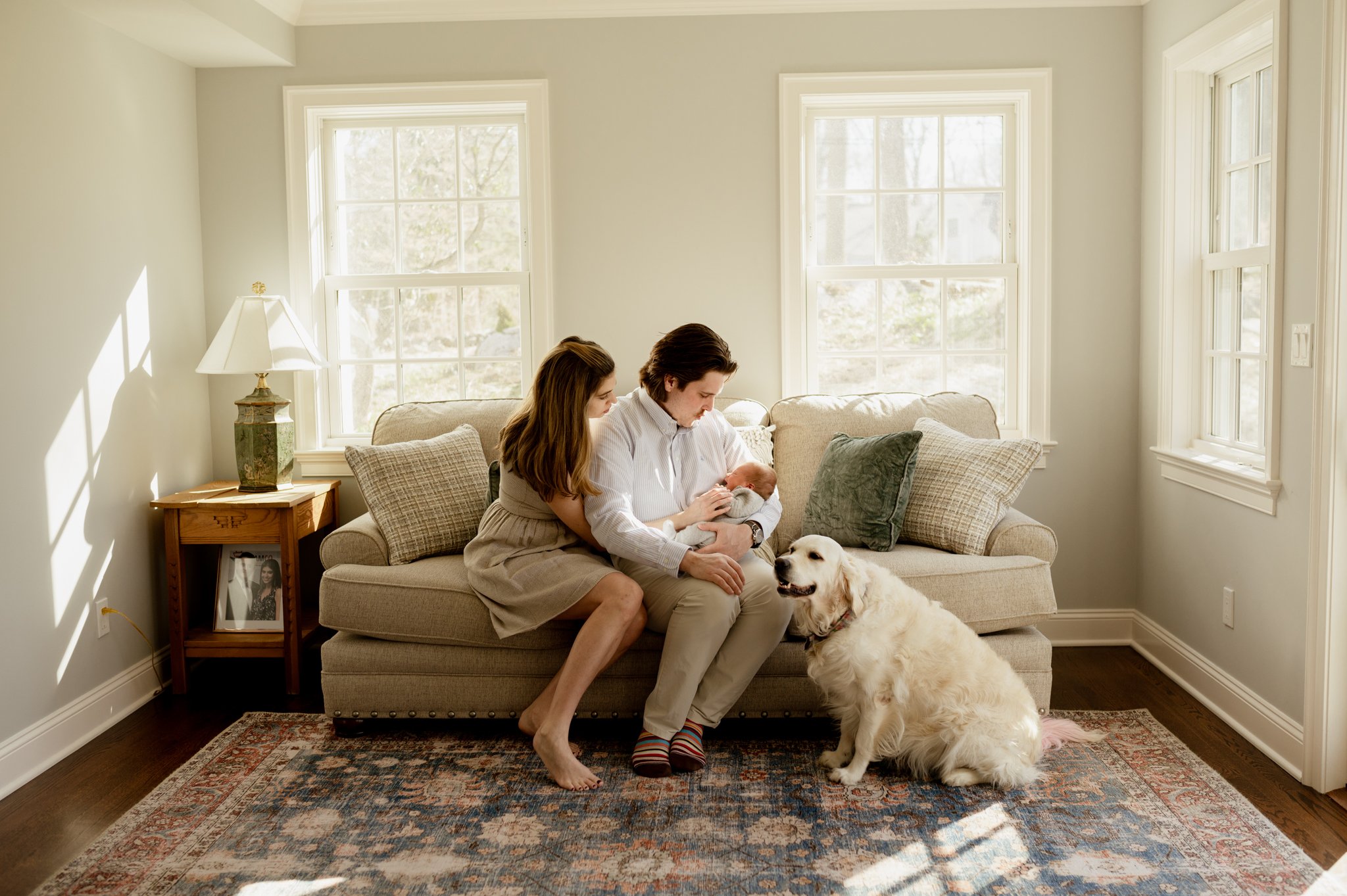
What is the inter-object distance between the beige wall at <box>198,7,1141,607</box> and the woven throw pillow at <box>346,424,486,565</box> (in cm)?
82

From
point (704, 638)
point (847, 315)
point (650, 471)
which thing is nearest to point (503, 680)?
point (704, 638)

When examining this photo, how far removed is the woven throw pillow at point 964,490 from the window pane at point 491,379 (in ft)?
5.45

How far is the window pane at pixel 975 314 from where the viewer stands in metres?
3.94

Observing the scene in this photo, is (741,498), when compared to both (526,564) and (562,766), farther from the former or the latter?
(562,766)

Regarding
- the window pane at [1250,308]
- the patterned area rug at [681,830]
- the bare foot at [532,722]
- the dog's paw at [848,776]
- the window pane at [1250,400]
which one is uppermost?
the window pane at [1250,308]

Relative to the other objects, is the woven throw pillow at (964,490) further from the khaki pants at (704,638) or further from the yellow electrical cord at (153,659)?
the yellow electrical cord at (153,659)

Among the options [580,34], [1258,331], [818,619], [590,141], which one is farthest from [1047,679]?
[580,34]

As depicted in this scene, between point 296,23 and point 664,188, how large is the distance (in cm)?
154

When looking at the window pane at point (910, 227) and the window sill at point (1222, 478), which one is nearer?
Answer: the window sill at point (1222, 478)

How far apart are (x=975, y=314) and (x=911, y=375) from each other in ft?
1.13

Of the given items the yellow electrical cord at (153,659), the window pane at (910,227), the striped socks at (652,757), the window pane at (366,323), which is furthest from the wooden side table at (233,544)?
the window pane at (910,227)

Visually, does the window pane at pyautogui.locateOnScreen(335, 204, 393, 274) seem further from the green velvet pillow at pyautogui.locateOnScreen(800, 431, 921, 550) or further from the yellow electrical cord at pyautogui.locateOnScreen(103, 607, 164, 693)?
the green velvet pillow at pyautogui.locateOnScreen(800, 431, 921, 550)

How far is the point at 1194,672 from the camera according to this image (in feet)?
10.8

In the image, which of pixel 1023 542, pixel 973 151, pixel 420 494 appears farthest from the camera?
pixel 973 151
